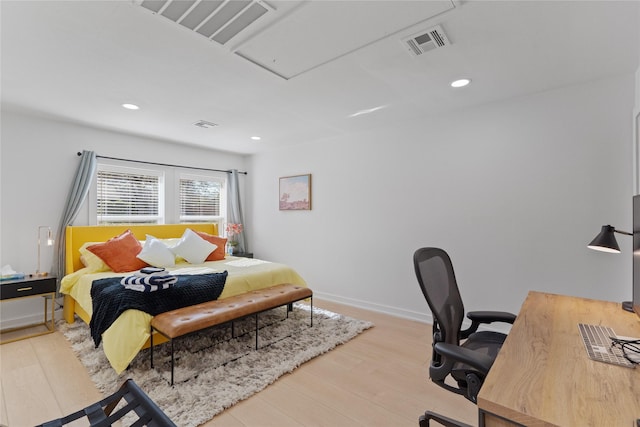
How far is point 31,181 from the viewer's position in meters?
3.58

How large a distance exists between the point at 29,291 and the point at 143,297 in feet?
5.50

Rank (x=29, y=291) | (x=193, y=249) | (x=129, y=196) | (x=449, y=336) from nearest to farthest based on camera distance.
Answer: (x=449, y=336) < (x=29, y=291) < (x=193, y=249) < (x=129, y=196)

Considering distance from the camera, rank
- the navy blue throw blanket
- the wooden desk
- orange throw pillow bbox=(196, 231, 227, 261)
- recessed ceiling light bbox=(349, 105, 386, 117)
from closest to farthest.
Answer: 1. the wooden desk
2. the navy blue throw blanket
3. recessed ceiling light bbox=(349, 105, 386, 117)
4. orange throw pillow bbox=(196, 231, 227, 261)

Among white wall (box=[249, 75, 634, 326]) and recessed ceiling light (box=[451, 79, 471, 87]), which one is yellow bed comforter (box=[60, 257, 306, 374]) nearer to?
white wall (box=[249, 75, 634, 326])

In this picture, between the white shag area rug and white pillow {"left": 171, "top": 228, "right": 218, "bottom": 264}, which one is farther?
white pillow {"left": 171, "top": 228, "right": 218, "bottom": 264}

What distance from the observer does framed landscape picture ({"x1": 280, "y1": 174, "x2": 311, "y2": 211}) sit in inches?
191

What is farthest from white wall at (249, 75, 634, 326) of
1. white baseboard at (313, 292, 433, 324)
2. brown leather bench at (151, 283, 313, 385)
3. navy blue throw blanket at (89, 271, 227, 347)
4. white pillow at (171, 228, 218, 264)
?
navy blue throw blanket at (89, 271, 227, 347)

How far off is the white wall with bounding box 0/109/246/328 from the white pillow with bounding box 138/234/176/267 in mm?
1020

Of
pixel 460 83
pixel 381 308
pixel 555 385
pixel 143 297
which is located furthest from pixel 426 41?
pixel 381 308

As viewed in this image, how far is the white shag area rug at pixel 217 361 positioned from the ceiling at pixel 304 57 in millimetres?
2456

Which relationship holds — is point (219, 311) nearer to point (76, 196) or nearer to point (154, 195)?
point (76, 196)

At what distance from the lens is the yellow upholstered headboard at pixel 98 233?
3662mm

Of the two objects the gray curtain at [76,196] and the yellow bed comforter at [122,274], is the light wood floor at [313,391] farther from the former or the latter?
the gray curtain at [76,196]

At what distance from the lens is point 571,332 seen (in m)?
1.41
